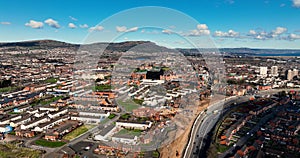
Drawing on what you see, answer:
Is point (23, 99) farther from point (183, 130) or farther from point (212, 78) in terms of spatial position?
point (212, 78)

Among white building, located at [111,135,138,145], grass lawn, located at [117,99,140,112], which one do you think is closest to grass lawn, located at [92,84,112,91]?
grass lawn, located at [117,99,140,112]

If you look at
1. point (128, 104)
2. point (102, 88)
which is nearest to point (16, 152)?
point (128, 104)

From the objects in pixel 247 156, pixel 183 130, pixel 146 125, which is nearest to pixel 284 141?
pixel 247 156

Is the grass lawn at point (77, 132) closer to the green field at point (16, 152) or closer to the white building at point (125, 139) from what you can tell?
the green field at point (16, 152)

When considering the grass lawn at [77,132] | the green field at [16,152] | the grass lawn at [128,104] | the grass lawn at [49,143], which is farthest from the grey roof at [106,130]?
the grass lawn at [128,104]

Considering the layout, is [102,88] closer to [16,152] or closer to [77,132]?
[77,132]

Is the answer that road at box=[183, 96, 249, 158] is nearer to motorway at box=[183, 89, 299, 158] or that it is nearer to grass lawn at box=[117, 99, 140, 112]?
motorway at box=[183, 89, 299, 158]
